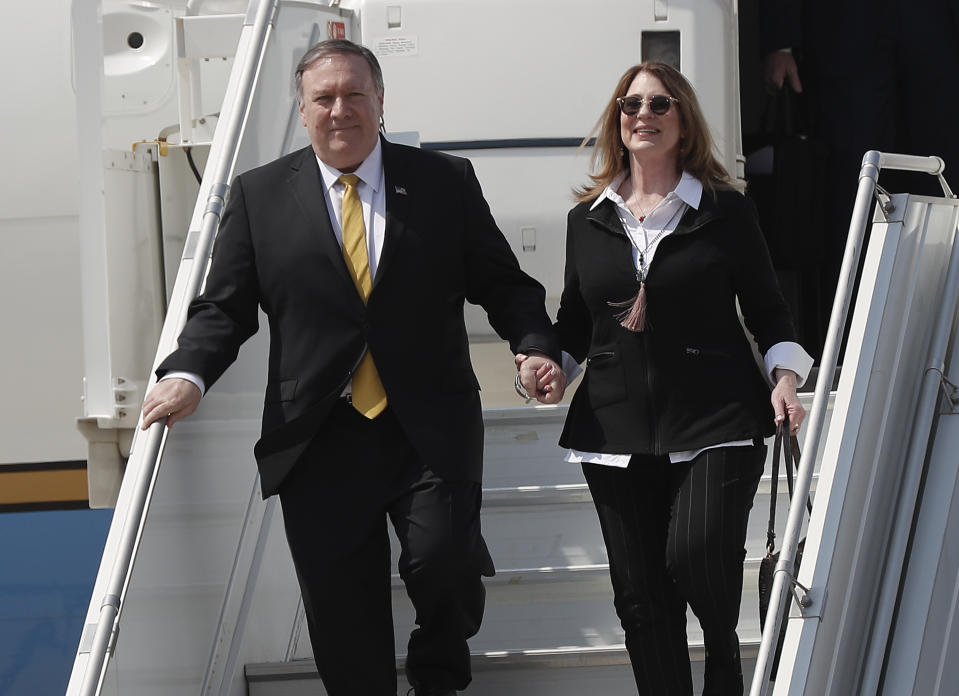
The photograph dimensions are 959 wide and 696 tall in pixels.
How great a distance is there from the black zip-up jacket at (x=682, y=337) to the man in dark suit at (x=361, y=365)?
155 millimetres

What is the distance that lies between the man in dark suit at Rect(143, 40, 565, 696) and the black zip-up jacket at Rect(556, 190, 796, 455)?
0.51 ft

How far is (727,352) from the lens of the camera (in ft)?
8.16

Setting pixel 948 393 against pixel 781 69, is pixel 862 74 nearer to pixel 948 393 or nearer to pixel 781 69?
pixel 781 69

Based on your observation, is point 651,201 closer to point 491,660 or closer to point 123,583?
point 491,660

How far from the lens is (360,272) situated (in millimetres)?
2455

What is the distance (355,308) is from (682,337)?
0.65 metres

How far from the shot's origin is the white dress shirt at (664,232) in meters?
2.47

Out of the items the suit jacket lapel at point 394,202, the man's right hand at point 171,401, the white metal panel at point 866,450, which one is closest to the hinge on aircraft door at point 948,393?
the white metal panel at point 866,450

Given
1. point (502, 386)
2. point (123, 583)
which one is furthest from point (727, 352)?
point (502, 386)

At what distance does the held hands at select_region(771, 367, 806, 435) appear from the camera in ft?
7.84

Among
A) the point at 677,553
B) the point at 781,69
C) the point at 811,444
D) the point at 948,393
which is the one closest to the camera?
the point at 811,444

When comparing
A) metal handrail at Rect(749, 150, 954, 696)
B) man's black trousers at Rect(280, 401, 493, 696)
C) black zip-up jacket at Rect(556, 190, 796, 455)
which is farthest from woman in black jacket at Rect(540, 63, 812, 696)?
man's black trousers at Rect(280, 401, 493, 696)

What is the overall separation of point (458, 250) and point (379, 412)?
0.37 meters

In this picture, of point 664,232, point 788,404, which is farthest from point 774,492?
point 664,232
